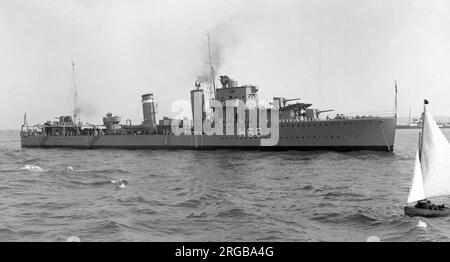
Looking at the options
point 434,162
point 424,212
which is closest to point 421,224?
point 424,212

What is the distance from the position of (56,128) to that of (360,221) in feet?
216

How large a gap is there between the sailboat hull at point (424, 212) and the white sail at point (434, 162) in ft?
1.83

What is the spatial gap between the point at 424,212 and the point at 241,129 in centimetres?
3416

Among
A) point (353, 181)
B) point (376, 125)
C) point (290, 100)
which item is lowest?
point (353, 181)

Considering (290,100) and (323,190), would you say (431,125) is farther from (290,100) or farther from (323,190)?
(290,100)

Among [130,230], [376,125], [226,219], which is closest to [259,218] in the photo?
[226,219]

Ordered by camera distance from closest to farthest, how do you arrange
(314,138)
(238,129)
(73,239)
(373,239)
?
(73,239)
(373,239)
(314,138)
(238,129)

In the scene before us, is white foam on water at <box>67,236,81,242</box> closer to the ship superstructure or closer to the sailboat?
the sailboat

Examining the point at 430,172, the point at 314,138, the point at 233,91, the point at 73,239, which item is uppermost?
the point at 233,91

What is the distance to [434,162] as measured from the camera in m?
13.9

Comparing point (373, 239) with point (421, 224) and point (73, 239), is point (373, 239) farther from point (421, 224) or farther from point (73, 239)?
point (73, 239)

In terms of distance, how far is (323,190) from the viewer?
20422mm

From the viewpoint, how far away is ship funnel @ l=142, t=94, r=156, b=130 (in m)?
57.5

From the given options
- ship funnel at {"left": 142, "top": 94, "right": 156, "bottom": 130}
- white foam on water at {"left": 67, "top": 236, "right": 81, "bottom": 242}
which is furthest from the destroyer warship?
white foam on water at {"left": 67, "top": 236, "right": 81, "bottom": 242}
